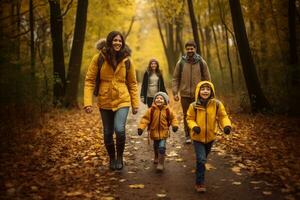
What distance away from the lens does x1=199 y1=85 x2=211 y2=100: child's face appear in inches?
237

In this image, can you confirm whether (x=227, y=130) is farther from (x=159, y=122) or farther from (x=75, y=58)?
(x=75, y=58)

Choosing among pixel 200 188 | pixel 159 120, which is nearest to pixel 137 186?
pixel 200 188

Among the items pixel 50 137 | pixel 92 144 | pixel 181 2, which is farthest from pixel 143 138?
pixel 181 2

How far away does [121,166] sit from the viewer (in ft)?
23.8

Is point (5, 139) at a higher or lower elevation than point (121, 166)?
higher

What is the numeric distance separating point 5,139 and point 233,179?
4.87 metres

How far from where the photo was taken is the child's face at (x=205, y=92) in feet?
19.8

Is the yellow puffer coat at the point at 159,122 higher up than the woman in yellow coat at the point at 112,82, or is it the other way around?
the woman in yellow coat at the point at 112,82

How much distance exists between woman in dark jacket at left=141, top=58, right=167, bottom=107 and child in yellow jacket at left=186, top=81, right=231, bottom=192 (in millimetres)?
4958

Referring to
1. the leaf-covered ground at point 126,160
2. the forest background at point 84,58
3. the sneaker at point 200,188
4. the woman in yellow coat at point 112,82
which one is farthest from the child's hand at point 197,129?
the forest background at point 84,58

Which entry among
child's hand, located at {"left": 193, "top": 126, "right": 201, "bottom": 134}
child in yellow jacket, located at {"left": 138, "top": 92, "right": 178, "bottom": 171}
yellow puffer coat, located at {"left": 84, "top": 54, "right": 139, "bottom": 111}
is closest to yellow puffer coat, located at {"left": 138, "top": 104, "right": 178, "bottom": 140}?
child in yellow jacket, located at {"left": 138, "top": 92, "right": 178, "bottom": 171}

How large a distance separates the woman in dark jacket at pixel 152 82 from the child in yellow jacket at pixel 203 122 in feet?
16.3

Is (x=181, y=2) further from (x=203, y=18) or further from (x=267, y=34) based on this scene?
(x=203, y=18)

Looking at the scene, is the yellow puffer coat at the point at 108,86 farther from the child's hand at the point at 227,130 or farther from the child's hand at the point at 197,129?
the child's hand at the point at 227,130
